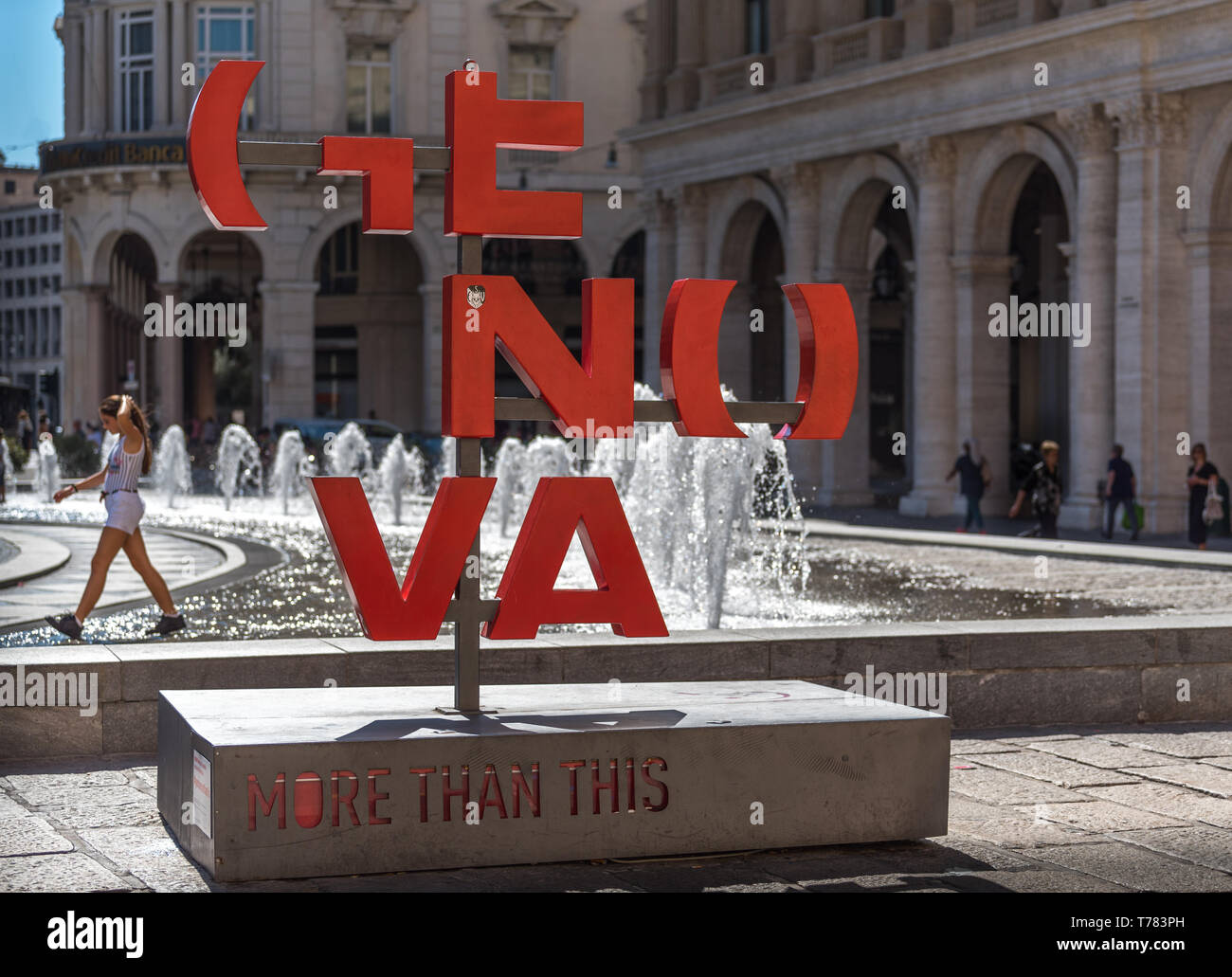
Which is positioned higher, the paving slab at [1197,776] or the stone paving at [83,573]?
the stone paving at [83,573]

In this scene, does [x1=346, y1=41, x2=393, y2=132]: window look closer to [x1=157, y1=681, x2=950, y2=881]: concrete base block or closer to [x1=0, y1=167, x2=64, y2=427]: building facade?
[x1=157, y1=681, x2=950, y2=881]: concrete base block

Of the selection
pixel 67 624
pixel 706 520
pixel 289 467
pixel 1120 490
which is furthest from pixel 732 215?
pixel 67 624

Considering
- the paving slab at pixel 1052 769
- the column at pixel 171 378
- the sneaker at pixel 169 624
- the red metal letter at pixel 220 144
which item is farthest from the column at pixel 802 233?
the red metal letter at pixel 220 144

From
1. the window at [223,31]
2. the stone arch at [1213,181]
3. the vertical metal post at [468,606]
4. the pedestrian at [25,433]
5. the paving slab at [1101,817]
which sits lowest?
the paving slab at [1101,817]

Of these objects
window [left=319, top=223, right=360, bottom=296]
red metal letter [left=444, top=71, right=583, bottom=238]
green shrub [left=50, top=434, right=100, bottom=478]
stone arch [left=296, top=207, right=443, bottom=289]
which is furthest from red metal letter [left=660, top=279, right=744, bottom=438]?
window [left=319, top=223, right=360, bottom=296]

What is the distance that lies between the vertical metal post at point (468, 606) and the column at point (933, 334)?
87.9ft

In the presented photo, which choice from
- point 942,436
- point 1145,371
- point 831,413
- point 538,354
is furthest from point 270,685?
point 942,436

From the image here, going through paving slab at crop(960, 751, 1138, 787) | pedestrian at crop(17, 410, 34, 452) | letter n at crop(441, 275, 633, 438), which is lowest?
paving slab at crop(960, 751, 1138, 787)

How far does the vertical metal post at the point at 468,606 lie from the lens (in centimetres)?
718

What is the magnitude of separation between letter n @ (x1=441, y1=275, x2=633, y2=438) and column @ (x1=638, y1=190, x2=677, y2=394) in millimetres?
34262

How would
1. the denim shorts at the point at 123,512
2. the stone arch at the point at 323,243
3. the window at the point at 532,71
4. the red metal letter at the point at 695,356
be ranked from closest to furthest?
the red metal letter at the point at 695,356
the denim shorts at the point at 123,512
the stone arch at the point at 323,243
the window at the point at 532,71

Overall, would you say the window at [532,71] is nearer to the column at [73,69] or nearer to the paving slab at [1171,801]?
the column at [73,69]

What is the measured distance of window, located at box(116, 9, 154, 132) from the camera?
54594mm
